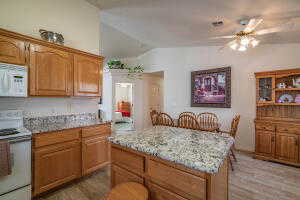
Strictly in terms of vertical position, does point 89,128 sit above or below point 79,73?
below

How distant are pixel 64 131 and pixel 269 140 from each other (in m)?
3.93

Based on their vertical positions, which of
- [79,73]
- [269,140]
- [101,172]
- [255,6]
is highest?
[255,6]

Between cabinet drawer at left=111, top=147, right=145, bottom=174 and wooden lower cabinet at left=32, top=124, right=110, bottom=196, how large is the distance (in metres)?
1.04

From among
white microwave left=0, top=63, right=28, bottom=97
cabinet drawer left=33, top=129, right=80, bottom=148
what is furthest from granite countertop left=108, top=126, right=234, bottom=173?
white microwave left=0, top=63, right=28, bottom=97

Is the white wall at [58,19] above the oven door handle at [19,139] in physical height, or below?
above

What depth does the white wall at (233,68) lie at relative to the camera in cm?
352

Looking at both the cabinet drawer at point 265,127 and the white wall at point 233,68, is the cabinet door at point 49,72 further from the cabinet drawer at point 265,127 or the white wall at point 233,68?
the cabinet drawer at point 265,127

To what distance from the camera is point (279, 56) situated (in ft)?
11.4

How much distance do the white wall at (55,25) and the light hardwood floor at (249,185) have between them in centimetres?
131

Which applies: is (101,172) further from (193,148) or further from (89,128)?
(193,148)

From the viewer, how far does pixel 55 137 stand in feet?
6.82

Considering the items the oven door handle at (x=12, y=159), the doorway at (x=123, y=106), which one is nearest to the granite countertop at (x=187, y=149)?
the oven door handle at (x=12, y=159)

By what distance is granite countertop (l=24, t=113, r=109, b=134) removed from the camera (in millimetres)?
2144

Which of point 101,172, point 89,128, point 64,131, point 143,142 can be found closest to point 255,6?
point 143,142
